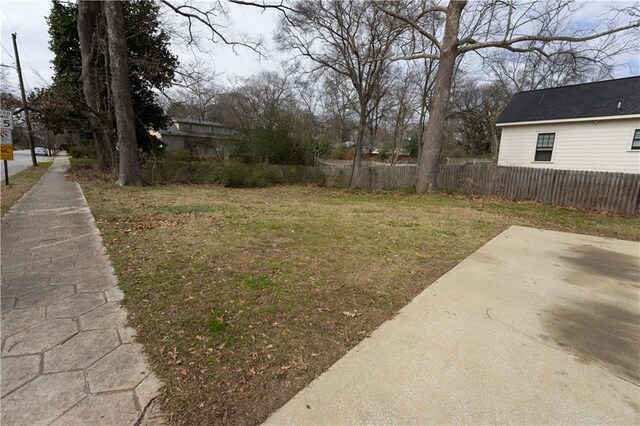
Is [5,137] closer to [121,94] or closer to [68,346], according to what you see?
[121,94]

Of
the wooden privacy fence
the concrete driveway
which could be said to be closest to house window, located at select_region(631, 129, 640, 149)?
the wooden privacy fence

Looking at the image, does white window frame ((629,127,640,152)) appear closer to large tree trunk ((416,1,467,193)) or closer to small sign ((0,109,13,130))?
large tree trunk ((416,1,467,193))

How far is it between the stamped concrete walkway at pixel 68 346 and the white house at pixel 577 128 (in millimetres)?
16190

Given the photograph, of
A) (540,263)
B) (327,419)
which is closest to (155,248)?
(327,419)

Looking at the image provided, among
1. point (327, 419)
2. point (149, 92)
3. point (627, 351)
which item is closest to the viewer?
point (327, 419)

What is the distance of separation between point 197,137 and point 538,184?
98.8ft

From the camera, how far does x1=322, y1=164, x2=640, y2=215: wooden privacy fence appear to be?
28.0 feet

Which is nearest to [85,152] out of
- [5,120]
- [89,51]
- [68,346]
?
[89,51]

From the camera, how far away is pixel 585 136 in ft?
40.8

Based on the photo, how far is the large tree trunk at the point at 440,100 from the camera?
35.3 ft

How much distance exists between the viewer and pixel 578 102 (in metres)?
13.1

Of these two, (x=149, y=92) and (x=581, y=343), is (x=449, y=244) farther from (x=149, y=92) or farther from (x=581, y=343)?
(x=149, y=92)

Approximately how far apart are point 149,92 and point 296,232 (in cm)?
1590

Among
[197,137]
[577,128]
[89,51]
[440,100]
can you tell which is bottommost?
[577,128]
